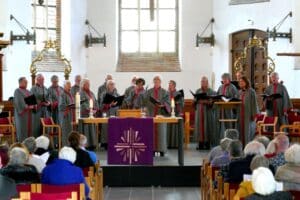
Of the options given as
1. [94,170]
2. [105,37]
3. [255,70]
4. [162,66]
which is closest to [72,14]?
[105,37]

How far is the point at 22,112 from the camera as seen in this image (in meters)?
16.1

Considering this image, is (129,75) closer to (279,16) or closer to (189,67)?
(189,67)

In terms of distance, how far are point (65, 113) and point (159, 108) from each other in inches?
90.4

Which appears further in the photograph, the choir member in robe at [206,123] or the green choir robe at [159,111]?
the choir member in robe at [206,123]

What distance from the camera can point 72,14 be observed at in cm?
2220

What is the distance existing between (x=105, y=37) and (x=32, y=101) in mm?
8155

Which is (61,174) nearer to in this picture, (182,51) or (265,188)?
(265,188)

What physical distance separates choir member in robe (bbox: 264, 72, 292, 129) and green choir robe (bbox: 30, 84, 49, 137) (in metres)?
5.38

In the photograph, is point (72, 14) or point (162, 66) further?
point (162, 66)

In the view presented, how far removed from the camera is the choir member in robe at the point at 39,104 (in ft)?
53.3

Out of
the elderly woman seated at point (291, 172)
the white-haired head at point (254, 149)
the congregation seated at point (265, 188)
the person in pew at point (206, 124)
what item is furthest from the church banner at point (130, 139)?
the congregation seated at point (265, 188)

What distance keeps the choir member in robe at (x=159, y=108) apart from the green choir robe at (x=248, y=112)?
1646 millimetres

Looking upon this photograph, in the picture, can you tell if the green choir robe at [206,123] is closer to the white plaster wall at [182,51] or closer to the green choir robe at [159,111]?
the green choir robe at [159,111]

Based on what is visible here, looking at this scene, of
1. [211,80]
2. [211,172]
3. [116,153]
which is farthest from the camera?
[211,80]
